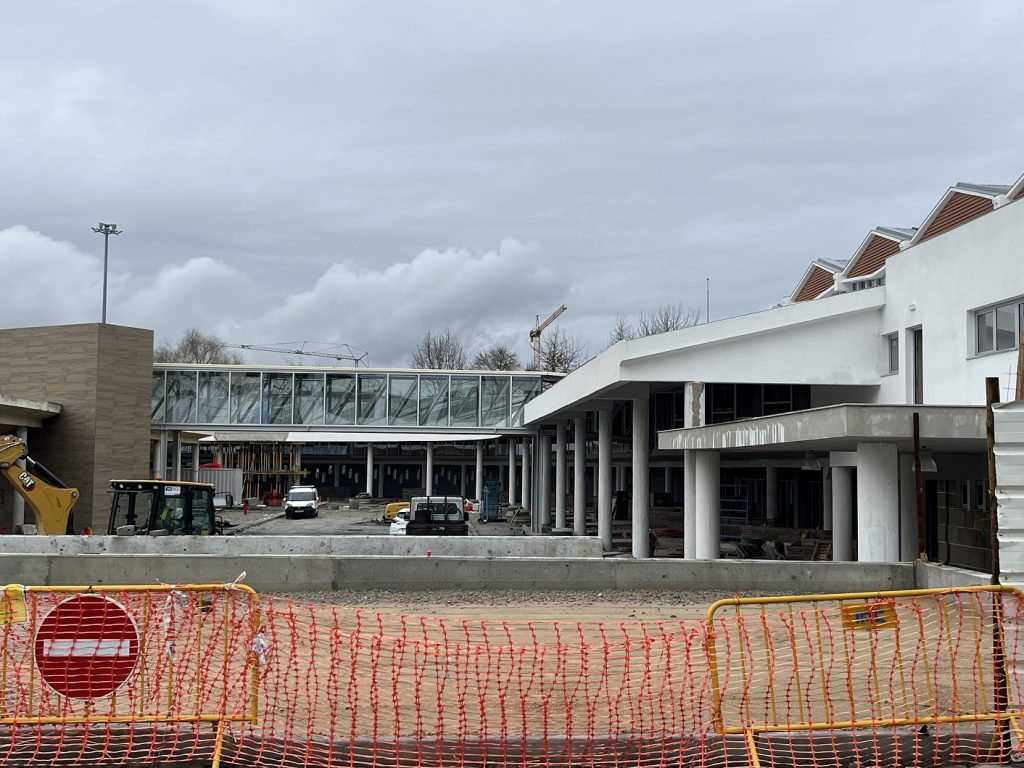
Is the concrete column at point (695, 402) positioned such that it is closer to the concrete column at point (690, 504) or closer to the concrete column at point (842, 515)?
the concrete column at point (690, 504)

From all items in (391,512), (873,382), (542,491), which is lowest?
(391,512)

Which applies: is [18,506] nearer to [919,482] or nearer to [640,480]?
[640,480]

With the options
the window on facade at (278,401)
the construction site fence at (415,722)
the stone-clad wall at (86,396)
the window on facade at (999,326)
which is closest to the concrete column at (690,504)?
the window on facade at (999,326)

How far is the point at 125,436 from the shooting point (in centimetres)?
4112

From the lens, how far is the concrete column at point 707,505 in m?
27.1

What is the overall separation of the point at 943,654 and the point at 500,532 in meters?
34.7

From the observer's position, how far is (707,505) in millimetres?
27297

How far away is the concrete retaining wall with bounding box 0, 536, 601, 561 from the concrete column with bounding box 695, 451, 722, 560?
3.96 m

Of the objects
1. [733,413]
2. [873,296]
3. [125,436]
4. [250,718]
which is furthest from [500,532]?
[250,718]

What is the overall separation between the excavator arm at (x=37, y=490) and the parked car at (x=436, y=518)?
10.9 metres

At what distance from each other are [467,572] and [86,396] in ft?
86.6

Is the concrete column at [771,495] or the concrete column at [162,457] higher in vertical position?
the concrete column at [162,457]

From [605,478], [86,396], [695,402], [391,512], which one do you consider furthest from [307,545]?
[391,512]

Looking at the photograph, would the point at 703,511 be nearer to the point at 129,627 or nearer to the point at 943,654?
the point at 943,654
